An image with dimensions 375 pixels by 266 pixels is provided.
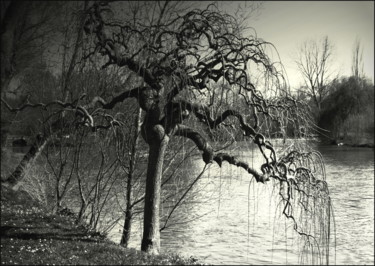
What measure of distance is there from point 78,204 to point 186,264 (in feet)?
24.5

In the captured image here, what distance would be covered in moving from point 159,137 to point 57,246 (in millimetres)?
2575

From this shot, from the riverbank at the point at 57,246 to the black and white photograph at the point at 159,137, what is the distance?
0.04 meters

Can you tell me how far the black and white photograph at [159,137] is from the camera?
702cm

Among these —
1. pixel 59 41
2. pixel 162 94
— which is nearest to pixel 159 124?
pixel 162 94

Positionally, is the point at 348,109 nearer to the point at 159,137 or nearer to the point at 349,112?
the point at 349,112

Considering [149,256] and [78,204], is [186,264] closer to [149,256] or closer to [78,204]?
[149,256]

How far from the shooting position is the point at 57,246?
7273mm

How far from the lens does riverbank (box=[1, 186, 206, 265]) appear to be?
652 centimetres

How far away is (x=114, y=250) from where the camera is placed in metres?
7.15

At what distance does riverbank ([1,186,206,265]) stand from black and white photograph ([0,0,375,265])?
0.12 ft

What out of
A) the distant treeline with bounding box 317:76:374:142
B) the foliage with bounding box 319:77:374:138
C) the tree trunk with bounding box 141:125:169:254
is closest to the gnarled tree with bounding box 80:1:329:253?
the tree trunk with bounding box 141:125:169:254

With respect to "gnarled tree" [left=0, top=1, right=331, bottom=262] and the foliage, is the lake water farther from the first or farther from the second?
the foliage

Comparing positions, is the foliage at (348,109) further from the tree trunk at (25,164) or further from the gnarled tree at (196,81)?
the gnarled tree at (196,81)

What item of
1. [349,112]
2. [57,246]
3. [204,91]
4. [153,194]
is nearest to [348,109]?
[349,112]
